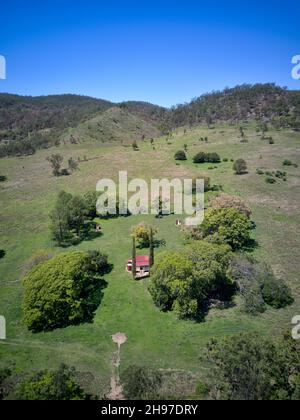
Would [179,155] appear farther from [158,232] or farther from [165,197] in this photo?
[158,232]

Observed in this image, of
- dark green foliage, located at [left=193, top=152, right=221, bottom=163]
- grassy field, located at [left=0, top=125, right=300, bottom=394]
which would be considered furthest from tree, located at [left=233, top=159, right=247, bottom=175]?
dark green foliage, located at [left=193, top=152, right=221, bottom=163]

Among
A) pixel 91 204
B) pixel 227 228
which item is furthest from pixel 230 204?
pixel 91 204

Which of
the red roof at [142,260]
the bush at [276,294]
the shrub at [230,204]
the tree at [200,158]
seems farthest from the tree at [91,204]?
the tree at [200,158]

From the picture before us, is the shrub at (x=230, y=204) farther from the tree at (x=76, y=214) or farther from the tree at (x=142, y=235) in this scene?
the tree at (x=76, y=214)

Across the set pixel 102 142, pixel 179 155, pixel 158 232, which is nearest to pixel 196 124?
pixel 102 142

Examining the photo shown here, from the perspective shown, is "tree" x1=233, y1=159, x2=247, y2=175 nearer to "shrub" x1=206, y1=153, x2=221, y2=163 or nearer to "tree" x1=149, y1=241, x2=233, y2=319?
"shrub" x1=206, y1=153, x2=221, y2=163

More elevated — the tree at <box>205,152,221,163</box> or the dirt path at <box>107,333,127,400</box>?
the tree at <box>205,152,221,163</box>
